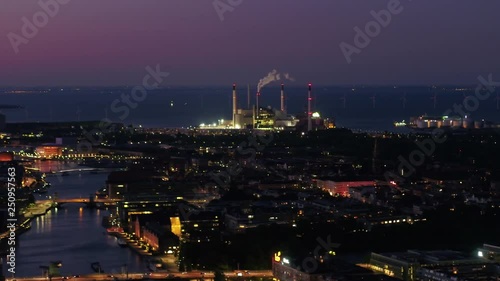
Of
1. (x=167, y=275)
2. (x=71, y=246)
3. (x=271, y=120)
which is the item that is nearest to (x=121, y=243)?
(x=71, y=246)

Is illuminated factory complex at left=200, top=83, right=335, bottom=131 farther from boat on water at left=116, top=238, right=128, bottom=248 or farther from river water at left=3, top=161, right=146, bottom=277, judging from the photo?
boat on water at left=116, top=238, right=128, bottom=248

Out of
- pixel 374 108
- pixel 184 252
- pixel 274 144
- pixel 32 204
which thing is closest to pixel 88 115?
pixel 374 108

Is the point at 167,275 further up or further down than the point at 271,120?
further down

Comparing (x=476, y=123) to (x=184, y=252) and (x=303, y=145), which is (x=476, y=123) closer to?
(x=303, y=145)

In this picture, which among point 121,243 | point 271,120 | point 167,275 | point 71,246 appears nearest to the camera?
point 167,275

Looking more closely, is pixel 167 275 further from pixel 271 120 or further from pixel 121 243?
pixel 271 120

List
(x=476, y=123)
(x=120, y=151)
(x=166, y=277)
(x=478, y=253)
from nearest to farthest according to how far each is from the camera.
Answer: (x=166, y=277), (x=478, y=253), (x=120, y=151), (x=476, y=123)

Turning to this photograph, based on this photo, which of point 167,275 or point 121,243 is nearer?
point 167,275

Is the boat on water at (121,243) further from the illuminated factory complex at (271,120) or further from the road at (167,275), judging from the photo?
the illuminated factory complex at (271,120)

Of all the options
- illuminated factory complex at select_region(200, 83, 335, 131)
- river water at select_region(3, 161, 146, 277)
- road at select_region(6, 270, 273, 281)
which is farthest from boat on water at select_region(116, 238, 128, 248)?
illuminated factory complex at select_region(200, 83, 335, 131)
